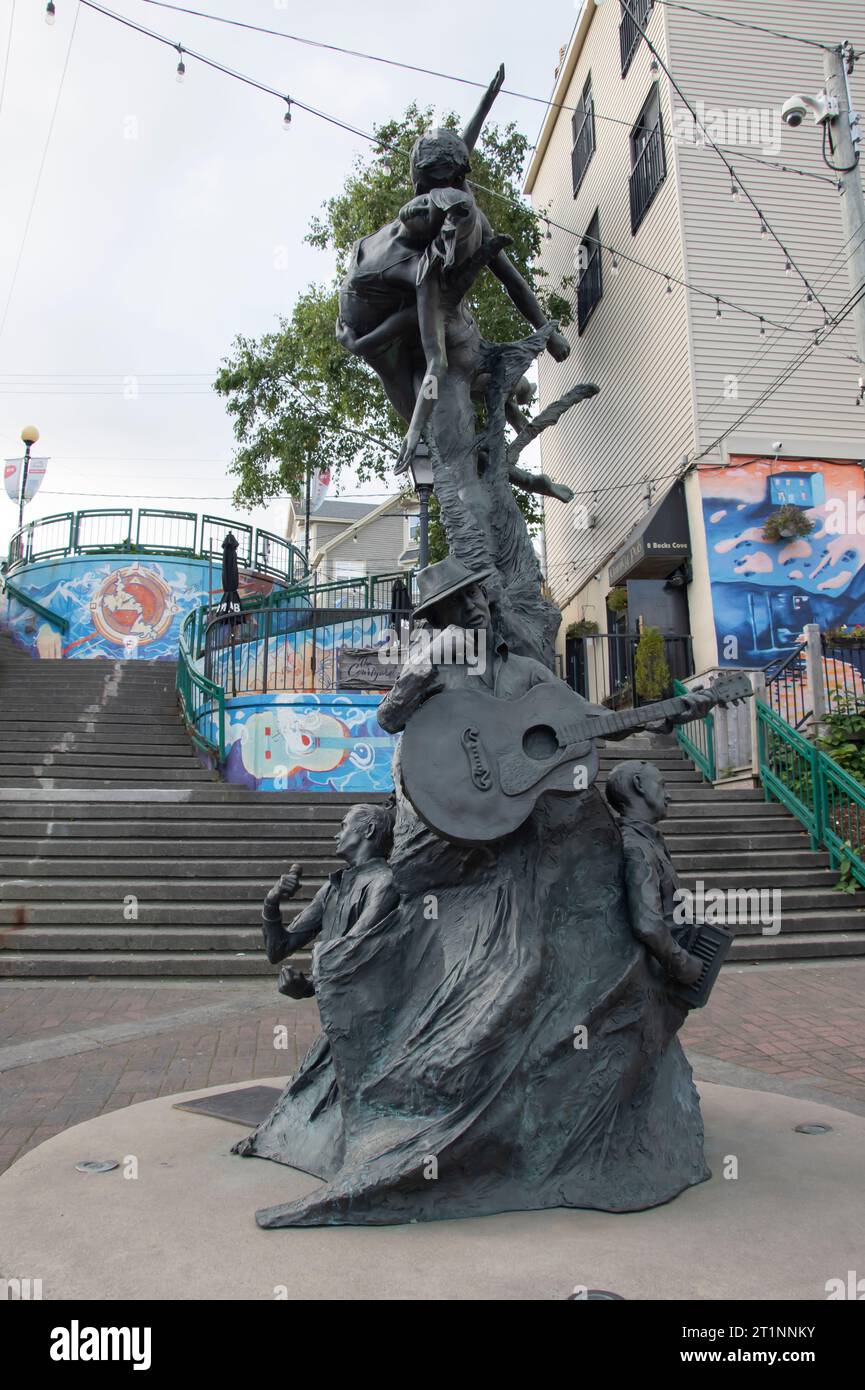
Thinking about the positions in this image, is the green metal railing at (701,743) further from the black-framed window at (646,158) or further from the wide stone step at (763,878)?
the black-framed window at (646,158)

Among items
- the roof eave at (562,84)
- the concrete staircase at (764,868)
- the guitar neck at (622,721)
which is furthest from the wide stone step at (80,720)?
the roof eave at (562,84)

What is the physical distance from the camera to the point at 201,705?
13633 mm

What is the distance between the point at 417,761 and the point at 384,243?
2583 mm

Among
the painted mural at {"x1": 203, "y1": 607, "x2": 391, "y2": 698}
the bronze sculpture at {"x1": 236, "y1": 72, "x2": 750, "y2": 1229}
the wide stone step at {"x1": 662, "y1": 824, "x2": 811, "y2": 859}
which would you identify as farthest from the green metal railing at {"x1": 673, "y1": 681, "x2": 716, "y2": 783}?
the bronze sculpture at {"x1": 236, "y1": 72, "x2": 750, "y2": 1229}

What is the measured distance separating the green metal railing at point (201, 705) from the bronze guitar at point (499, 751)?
948 centimetres

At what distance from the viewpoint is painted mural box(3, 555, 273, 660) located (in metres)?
23.5

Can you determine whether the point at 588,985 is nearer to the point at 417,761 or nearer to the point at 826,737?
the point at 417,761

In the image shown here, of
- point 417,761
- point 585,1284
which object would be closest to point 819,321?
point 417,761

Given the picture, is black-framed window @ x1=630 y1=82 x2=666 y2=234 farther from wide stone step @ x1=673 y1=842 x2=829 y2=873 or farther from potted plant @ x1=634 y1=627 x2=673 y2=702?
wide stone step @ x1=673 y1=842 x2=829 y2=873

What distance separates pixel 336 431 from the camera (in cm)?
2286

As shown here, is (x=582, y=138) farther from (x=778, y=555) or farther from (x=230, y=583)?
(x=230, y=583)

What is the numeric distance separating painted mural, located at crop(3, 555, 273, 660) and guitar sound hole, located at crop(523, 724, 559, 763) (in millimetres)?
20795

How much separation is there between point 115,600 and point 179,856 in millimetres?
15149
